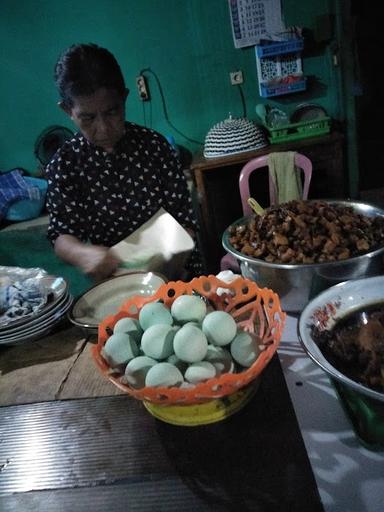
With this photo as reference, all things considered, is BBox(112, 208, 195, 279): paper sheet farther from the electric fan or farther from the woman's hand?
the electric fan

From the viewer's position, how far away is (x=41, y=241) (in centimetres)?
302

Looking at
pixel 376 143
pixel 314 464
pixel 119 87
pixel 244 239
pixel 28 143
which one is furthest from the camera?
pixel 376 143

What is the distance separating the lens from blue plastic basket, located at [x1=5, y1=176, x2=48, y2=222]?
120 inches

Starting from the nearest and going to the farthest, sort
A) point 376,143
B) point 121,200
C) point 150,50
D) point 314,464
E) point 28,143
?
point 314,464
point 121,200
point 150,50
point 28,143
point 376,143

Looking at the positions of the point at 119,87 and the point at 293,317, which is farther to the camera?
the point at 119,87

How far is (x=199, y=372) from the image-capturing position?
0.65 m

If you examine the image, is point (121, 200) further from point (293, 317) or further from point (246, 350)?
point (246, 350)

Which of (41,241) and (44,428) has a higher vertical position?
(44,428)

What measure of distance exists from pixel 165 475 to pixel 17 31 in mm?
3559

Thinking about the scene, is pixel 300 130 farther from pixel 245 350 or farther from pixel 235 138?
pixel 245 350

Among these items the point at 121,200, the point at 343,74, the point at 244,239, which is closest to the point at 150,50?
the point at 343,74

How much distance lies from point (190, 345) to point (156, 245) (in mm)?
630

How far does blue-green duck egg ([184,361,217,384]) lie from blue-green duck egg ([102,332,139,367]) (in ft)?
0.40

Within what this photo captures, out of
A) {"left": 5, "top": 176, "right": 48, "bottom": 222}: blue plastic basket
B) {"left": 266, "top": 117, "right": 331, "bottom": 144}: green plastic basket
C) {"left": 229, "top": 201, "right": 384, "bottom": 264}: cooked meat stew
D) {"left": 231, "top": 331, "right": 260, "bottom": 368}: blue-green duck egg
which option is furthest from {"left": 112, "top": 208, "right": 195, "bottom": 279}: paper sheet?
{"left": 5, "top": 176, "right": 48, "bottom": 222}: blue plastic basket
